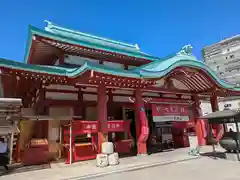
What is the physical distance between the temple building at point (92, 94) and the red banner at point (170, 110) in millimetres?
60

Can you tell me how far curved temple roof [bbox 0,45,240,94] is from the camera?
8375 millimetres

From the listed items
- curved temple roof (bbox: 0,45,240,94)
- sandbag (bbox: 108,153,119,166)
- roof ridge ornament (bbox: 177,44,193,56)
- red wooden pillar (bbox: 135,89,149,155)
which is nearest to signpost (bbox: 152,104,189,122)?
red wooden pillar (bbox: 135,89,149,155)

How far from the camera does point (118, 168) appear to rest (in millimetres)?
7812

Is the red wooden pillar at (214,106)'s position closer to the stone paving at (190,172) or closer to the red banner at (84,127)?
the stone paving at (190,172)

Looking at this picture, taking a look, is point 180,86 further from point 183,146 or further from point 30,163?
point 30,163

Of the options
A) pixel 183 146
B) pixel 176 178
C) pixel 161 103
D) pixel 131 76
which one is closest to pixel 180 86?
pixel 161 103

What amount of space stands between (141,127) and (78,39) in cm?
641

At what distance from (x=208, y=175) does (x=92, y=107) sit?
722cm

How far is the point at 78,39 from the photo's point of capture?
475 inches

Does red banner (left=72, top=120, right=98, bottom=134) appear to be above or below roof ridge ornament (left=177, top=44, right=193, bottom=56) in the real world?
below

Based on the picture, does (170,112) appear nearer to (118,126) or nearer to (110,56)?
(118,126)

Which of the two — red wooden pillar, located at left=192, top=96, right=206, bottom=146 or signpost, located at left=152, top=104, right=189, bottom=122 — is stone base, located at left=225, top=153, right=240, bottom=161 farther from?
red wooden pillar, located at left=192, top=96, right=206, bottom=146

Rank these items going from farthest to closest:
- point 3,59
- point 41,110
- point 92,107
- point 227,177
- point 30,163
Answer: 1. point 92,107
2. point 41,110
3. point 30,163
4. point 3,59
5. point 227,177

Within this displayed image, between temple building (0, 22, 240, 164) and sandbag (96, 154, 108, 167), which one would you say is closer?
sandbag (96, 154, 108, 167)
